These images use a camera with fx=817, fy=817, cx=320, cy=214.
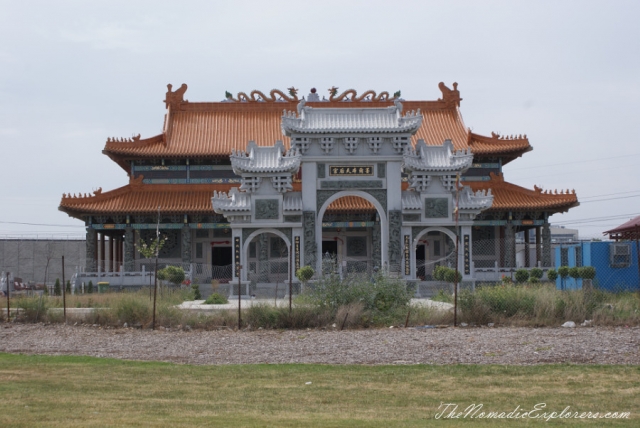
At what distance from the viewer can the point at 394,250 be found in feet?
115

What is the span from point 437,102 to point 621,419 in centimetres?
4430

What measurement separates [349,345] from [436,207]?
19.0 m

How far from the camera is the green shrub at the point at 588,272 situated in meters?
32.8

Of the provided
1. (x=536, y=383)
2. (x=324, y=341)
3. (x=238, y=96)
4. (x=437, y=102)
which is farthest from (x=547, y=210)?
(x=536, y=383)

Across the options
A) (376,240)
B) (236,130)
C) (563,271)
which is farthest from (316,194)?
(236,130)

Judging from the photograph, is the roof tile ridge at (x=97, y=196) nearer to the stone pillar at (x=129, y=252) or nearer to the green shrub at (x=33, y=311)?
the stone pillar at (x=129, y=252)

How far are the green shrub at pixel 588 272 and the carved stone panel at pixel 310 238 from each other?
36.2 ft

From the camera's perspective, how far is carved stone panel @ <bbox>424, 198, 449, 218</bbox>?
35594 mm

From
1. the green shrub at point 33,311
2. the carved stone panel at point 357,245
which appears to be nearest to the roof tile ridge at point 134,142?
the carved stone panel at point 357,245

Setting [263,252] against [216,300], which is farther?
[263,252]

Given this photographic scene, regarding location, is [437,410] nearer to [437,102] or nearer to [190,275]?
[190,275]

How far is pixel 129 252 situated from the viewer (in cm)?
4394

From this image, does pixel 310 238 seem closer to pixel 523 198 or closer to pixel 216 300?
pixel 216 300

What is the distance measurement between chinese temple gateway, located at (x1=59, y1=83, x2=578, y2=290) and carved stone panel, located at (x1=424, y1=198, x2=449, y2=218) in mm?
50
